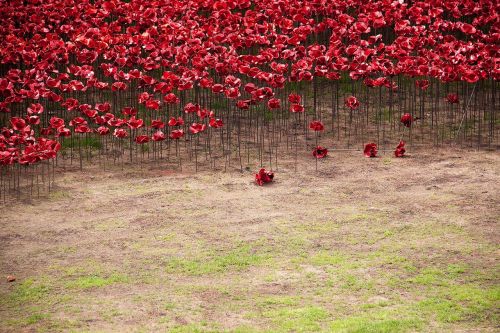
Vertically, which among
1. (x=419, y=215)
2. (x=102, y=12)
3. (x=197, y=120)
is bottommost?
(x=419, y=215)

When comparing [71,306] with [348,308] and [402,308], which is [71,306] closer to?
[348,308]

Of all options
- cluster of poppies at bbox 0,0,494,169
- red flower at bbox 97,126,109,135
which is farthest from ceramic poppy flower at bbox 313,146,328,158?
red flower at bbox 97,126,109,135

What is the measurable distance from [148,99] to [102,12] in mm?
2524

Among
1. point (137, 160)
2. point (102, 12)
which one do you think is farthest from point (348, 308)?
point (102, 12)

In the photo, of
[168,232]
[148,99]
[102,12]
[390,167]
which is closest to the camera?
[168,232]

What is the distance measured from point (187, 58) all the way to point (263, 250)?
3.53m

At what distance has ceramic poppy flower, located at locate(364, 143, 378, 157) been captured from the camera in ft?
27.7

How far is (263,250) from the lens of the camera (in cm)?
627

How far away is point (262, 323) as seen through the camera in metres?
5.17

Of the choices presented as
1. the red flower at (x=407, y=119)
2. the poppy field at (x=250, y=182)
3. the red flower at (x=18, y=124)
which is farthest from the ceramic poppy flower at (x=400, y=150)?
the red flower at (x=18, y=124)

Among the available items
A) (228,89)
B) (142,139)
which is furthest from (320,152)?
(142,139)

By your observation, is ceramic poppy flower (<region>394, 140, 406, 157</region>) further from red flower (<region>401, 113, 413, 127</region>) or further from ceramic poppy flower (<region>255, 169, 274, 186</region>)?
ceramic poppy flower (<region>255, 169, 274, 186</region>)

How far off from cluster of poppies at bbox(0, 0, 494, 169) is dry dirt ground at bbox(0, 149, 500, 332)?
2.37ft

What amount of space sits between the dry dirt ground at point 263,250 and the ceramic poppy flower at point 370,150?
0.08 metres
